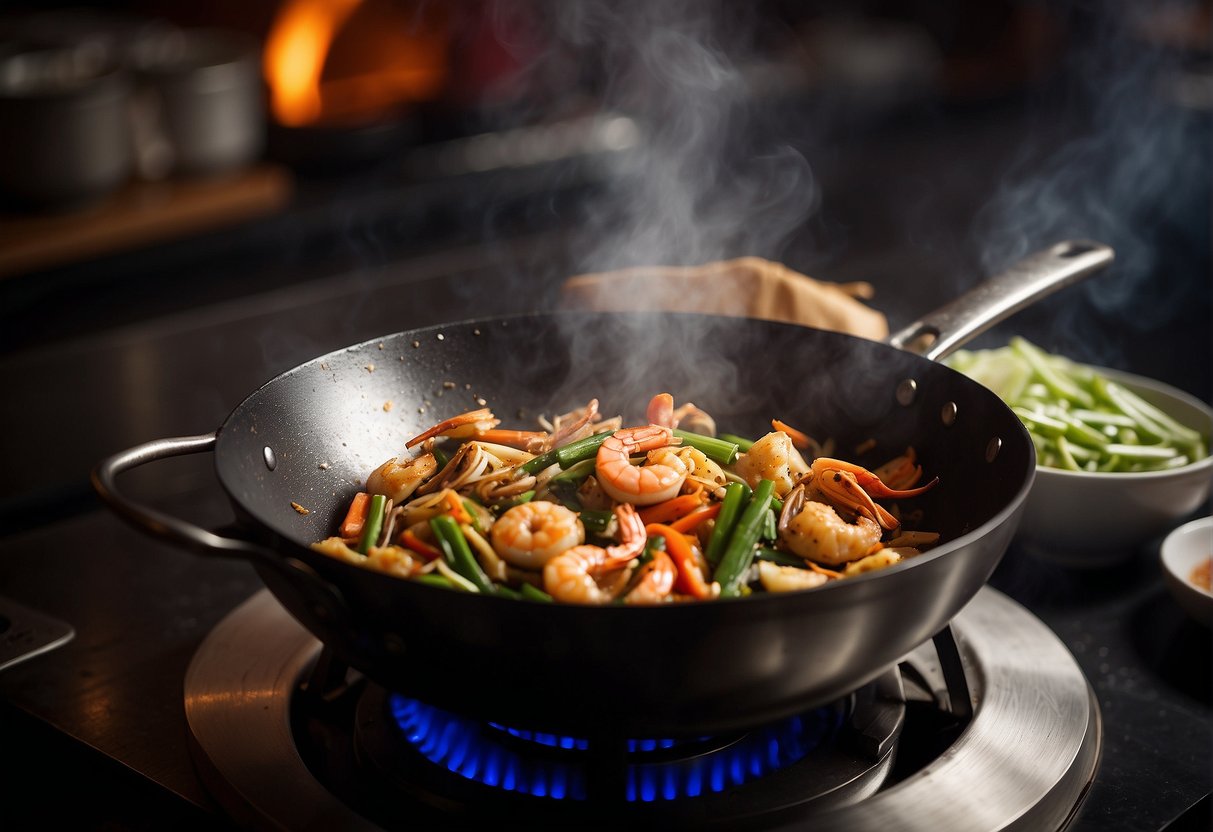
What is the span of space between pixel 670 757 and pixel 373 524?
40cm

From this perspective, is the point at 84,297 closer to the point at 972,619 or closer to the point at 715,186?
the point at 715,186

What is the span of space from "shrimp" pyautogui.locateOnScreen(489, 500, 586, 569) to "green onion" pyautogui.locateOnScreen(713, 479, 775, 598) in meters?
0.15

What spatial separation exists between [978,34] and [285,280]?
3.19 meters

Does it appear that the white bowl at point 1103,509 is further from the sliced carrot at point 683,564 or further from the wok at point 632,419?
the sliced carrot at point 683,564

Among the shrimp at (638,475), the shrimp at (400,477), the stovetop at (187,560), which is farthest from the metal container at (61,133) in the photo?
the shrimp at (638,475)

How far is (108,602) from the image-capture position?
A: 4.99ft

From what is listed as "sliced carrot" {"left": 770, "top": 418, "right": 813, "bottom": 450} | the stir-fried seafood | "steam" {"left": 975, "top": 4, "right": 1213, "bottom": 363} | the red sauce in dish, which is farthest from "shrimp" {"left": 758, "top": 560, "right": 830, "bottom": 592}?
"steam" {"left": 975, "top": 4, "right": 1213, "bottom": 363}

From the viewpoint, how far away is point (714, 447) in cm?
140

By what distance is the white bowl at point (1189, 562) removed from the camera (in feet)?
4.61

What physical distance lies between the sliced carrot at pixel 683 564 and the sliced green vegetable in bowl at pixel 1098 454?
611mm

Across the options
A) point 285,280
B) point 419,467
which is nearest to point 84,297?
point 285,280

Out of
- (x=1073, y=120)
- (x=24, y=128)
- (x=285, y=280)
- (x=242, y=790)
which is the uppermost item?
(x=24, y=128)

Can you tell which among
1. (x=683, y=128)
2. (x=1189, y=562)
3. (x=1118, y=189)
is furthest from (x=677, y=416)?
(x=1118, y=189)

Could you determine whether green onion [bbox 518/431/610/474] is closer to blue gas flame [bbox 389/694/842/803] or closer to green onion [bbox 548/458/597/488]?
green onion [bbox 548/458/597/488]
